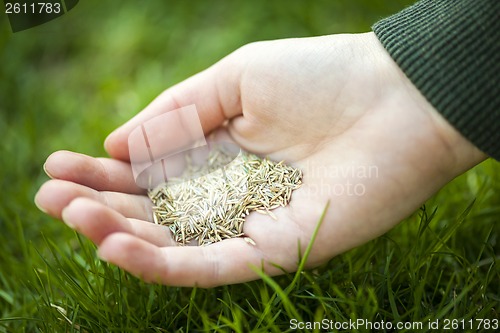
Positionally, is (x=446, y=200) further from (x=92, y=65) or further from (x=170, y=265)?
(x=92, y=65)

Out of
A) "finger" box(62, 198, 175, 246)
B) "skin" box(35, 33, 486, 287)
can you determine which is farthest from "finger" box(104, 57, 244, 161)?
"finger" box(62, 198, 175, 246)

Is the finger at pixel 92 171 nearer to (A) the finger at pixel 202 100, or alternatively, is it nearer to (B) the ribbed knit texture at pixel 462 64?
(A) the finger at pixel 202 100

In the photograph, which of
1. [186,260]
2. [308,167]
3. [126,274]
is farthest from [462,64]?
[126,274]

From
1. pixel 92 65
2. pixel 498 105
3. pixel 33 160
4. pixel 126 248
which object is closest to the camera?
pixel 126 248

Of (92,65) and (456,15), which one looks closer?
(456,15)

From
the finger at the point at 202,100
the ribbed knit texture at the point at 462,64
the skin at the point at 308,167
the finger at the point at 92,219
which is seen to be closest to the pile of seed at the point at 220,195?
the skin at the point at 308,167

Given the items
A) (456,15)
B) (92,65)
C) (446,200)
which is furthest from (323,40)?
(92,65)

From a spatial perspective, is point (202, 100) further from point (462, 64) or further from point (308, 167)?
point (462, 64)

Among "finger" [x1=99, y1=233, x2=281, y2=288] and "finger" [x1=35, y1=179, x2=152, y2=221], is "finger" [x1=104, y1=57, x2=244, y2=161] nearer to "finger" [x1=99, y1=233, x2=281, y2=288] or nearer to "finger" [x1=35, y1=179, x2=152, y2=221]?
"finger" [x1=35, y1=179, x2=152, y2=221]
